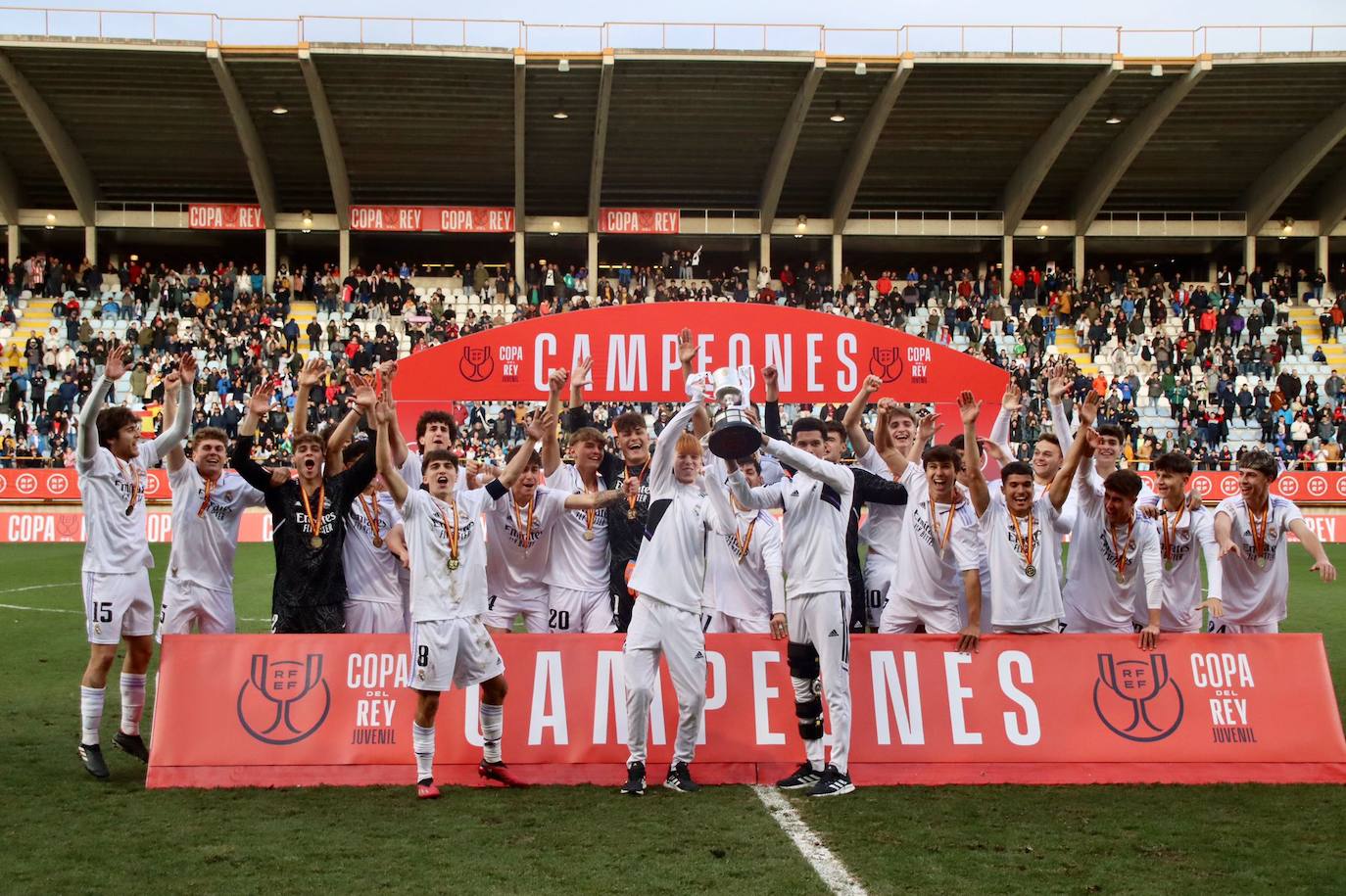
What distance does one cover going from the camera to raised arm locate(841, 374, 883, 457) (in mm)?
8375

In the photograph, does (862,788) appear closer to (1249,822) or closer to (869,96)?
(1249,822)

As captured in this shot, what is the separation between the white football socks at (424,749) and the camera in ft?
23.9

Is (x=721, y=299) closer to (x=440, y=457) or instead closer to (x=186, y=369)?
(x=186, y=369)

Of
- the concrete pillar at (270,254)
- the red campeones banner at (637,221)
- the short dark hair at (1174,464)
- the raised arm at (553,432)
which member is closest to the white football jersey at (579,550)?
the raised arm at (553,432)

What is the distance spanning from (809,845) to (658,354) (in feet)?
19.8

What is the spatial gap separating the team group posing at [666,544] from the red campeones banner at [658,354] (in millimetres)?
1801

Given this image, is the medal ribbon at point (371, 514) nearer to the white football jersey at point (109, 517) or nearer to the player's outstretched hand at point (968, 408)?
the white football jersey at point (109, 517)

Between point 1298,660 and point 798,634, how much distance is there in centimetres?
327

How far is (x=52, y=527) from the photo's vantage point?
26.9m

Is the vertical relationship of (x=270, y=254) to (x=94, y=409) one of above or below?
above

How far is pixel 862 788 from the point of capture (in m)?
7.59

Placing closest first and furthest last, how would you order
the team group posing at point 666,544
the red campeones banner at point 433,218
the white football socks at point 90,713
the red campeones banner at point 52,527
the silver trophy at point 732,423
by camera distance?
the silver trophy at point 732,423 < the team group posing at point 666,544 < the white football socks at point 90,713 < the red campeones banner at point 52,527 < the red campeones banner at point 433,218

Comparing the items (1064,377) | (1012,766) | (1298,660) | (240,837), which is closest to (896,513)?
(1064,377)

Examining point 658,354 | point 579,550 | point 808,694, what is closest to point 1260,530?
point 808,694
